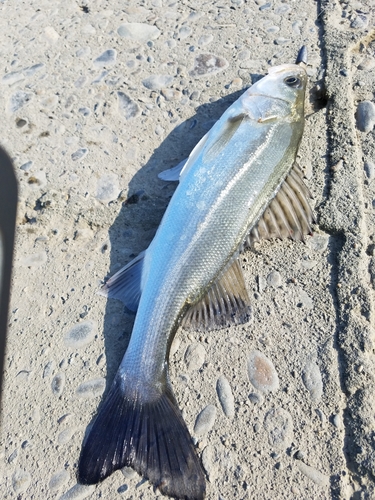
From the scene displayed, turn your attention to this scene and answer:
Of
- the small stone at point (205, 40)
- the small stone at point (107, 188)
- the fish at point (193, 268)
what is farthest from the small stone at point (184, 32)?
the small stone at point (107, 188)

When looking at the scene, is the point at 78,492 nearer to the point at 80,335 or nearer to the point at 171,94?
the point at 80,335

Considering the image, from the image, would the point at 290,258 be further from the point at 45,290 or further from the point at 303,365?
the point at 45,290

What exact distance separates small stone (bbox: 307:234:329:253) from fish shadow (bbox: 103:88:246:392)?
0.89 metres

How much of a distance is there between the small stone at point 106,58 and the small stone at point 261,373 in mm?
2447

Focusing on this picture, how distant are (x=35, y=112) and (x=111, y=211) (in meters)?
1.05

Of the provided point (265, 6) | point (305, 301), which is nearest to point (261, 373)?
point (305, 301)

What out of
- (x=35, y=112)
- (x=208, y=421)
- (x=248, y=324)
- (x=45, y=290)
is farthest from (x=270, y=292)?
(x=35, y=112)

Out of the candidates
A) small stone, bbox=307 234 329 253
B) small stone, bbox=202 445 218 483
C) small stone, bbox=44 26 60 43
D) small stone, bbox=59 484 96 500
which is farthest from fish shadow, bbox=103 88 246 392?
small stone, bbox=44 26 60 43

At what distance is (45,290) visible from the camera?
251 centimetres

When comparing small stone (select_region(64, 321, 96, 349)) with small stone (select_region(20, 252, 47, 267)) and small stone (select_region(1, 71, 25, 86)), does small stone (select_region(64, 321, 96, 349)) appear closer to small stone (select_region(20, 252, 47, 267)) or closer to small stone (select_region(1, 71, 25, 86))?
small stone (select_region(20, 252, 47, 267))

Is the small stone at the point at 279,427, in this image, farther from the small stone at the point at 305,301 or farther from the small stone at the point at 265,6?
the small stone at the point at 265,6

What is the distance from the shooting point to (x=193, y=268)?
2.24 m

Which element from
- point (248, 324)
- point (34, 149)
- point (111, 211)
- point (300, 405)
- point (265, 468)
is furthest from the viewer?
point (34, 149)

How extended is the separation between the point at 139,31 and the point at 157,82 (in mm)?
637
